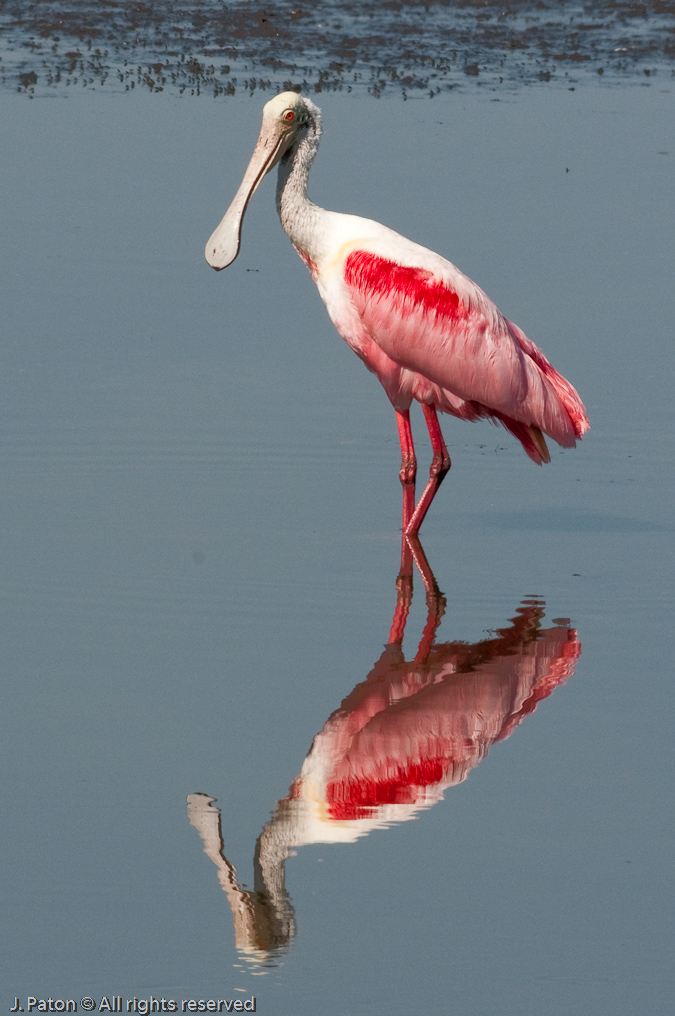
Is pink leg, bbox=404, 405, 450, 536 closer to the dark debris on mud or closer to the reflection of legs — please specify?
the reflection of legs

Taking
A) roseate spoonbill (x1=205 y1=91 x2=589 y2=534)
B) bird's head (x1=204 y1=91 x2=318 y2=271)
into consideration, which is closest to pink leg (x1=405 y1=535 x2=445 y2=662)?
roseate spoonbill (x1=205 y1=91 x2=589 y2=534)

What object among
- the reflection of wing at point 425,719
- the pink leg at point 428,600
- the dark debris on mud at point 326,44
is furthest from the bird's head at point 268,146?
the dark debris on mud at point 326,44

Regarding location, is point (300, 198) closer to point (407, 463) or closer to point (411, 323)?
point (411, 323)

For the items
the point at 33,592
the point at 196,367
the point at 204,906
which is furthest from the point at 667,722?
the point at 196,367

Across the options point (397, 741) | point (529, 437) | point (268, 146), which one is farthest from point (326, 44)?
point (397, 741)

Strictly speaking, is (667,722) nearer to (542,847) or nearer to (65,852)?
(542,847)

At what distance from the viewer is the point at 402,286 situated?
892 centimetres

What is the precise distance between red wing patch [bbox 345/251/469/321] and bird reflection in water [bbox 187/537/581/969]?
153 cm

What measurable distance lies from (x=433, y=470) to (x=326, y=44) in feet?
39.8

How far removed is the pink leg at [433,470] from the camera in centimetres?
896

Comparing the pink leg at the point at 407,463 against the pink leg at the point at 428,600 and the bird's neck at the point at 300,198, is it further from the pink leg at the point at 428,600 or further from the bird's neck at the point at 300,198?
the bird's neck at the point at 300,198

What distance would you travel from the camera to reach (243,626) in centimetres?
759

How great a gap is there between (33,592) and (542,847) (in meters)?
2.91

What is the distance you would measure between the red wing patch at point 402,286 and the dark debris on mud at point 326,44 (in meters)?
9.45
